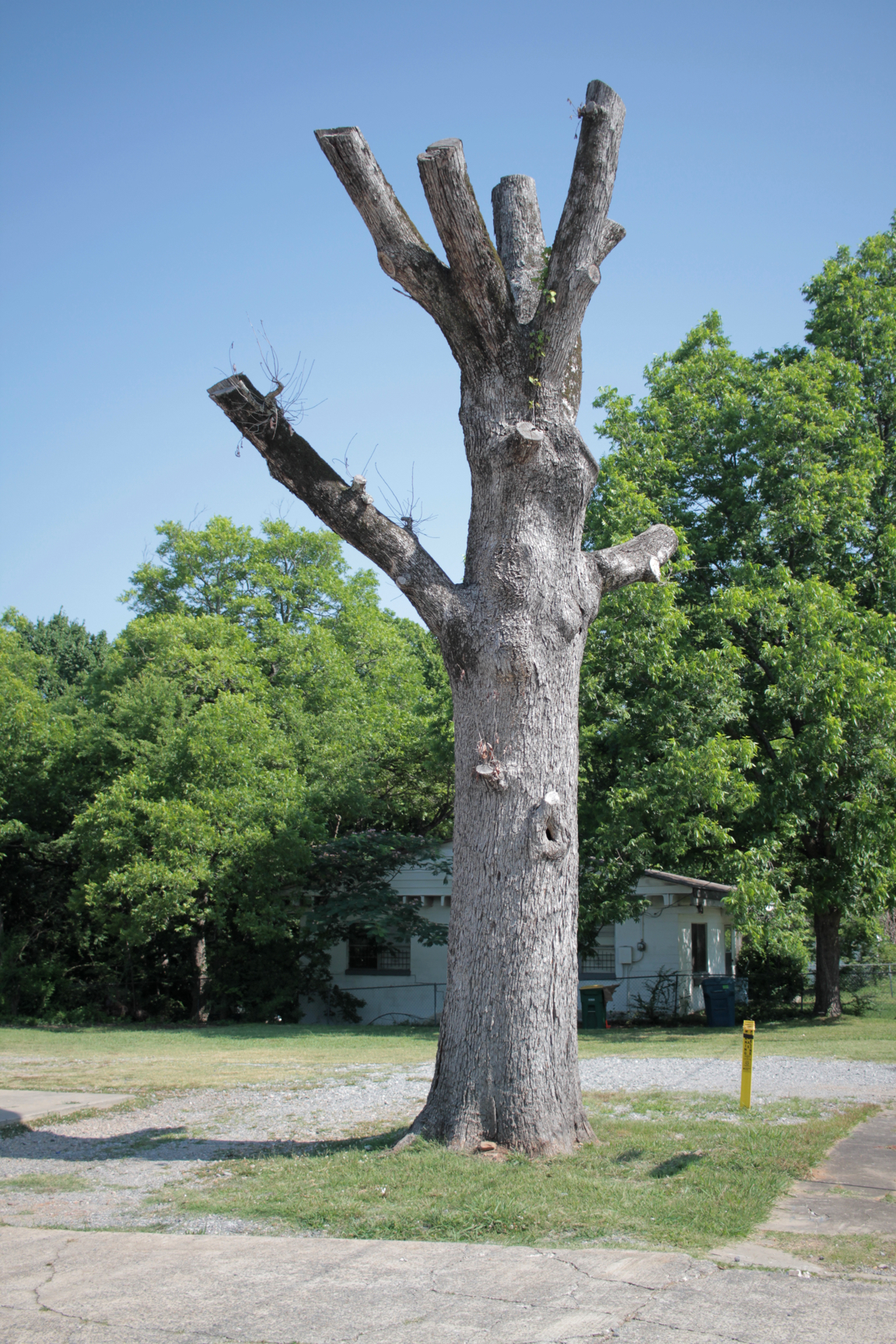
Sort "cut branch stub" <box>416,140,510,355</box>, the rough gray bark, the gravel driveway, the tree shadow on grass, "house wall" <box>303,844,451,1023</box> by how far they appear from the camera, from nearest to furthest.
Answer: the gravel driveway < the tree shadow on grass < the rough gray bark < "cut branch stub" <box>416,140,510,355</box> < "house wall" <box>303,844,451,1023</box>

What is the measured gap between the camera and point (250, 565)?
3853cm

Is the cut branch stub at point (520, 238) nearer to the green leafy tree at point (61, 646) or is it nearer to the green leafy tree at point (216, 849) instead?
the green leafy tree at point (216, 849)

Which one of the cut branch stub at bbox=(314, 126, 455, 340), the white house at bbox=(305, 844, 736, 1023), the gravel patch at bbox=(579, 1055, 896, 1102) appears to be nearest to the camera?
the cut branch stub at bbox=(314, 126, 455, 340)

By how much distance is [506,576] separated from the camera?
299 inches

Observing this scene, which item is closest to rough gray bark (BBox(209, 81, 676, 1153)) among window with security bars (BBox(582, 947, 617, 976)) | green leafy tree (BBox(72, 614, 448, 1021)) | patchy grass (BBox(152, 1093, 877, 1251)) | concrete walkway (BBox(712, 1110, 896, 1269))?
patchy grass (BBox(152, 1093, 877, 1251))

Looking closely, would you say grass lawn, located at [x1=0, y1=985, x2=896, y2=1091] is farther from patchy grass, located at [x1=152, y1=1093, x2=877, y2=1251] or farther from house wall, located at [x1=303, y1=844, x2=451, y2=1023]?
patchy grass, located at [x1=152, y1=1093, x2=877, y2=1251]

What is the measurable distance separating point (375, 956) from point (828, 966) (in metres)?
10.9

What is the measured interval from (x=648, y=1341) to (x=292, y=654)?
3042 cm

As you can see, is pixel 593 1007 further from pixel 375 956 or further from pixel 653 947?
pixel 375 956

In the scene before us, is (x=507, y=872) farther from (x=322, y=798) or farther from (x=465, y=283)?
(x=322, y=798)

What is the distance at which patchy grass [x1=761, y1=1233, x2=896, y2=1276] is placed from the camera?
15.1ft

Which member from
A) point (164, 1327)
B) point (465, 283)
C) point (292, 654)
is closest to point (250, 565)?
point (292, 654)

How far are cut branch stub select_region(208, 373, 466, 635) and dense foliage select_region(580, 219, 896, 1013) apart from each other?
34.0 ft

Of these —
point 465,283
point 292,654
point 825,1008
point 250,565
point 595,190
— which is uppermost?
point 250,565
